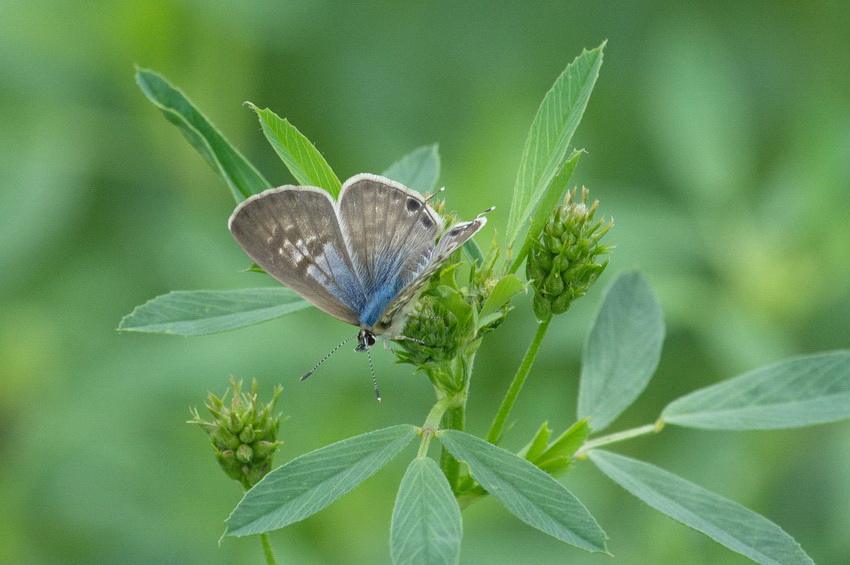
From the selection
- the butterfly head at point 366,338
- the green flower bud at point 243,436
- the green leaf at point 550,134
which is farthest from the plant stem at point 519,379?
the green flower bud at point 243,436

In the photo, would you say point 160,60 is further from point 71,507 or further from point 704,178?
point 704,178

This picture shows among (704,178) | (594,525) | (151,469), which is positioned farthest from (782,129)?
(594,525)

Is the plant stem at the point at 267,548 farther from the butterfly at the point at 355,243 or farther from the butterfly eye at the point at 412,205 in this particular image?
the butterfly eye at the point at 412,205

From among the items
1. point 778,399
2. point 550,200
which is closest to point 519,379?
point 550,200

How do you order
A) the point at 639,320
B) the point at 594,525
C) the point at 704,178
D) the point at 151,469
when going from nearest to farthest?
1. the point at 594,525
2. the point at 639,320
3. the point at 151,469
4. the point at 704,178

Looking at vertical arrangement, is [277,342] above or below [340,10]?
below

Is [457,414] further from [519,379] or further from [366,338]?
[366,338]

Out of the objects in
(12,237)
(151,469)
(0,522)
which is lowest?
(0,522)
